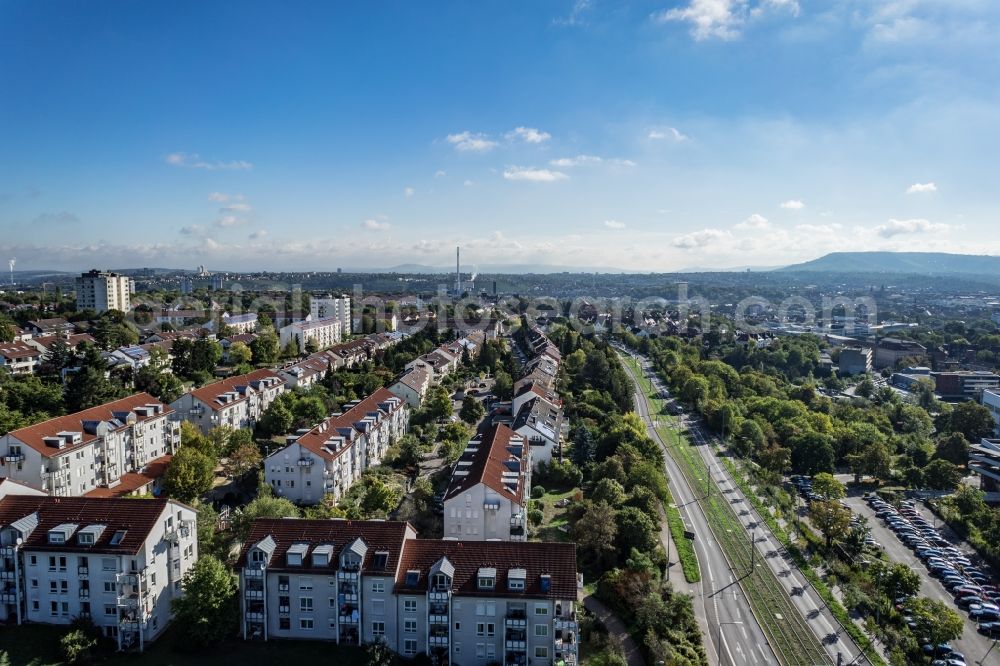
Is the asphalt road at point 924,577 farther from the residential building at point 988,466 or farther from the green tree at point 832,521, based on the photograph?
the residential building at point 988,466

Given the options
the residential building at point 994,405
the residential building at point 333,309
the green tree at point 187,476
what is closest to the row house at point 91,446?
the green tree at point 187,476

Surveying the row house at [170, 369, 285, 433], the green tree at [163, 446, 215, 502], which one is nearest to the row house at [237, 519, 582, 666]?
the green tree at [163, 446, 215, 502]

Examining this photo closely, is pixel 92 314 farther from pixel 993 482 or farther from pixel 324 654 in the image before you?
pixel 993 482

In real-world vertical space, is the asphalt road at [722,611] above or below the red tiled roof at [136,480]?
below

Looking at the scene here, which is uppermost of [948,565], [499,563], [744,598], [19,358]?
[19,358]

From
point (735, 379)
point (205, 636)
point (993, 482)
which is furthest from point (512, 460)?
point (735, 379)

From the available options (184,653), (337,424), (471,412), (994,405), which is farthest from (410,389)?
(994,405)

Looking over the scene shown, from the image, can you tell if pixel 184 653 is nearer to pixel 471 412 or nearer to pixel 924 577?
pixel 924 577
